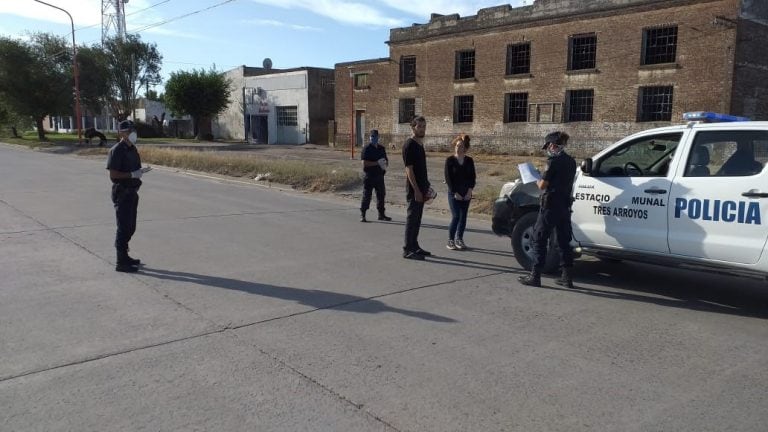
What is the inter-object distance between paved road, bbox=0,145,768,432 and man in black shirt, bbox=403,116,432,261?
274 millimetres

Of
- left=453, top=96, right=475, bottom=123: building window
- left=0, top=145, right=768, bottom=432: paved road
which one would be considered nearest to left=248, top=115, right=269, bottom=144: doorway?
left=453, top=96, right=475, bottom=123: building window

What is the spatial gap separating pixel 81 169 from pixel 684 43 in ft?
84.1

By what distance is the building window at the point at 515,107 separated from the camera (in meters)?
33.0

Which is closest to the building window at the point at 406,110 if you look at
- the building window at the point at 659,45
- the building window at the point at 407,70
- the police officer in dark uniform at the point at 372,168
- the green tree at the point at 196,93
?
the building window at the point at 407,70

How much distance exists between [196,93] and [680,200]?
163 ft

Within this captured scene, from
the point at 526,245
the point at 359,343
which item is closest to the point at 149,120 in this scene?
the point at 526,245

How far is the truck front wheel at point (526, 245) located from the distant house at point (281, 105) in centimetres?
4088

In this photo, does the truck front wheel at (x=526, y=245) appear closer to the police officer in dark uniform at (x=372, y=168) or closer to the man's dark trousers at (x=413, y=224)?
the man's dark trousers at (x=413, y=224)

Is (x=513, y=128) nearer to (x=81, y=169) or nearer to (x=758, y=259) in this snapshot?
(x=81, y=169)

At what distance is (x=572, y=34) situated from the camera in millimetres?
29906

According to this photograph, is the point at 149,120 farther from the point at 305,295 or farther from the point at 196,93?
the point at 305,295

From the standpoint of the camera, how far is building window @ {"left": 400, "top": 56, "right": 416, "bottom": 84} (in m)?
38.4

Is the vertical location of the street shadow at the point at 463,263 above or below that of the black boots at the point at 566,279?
below

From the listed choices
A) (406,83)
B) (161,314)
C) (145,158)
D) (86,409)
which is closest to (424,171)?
(161,314)
